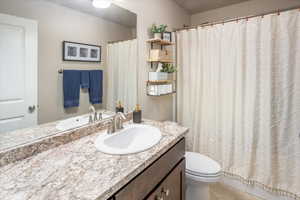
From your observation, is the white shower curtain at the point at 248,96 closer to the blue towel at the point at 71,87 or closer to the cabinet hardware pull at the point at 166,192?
the cabinet hardware pull at the point at 166,192

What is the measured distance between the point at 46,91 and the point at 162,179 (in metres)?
0.89

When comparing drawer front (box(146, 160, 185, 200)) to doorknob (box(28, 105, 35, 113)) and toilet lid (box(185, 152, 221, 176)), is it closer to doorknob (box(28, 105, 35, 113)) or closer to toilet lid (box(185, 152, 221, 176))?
toilet lid (box(185, 152, 221, 176))

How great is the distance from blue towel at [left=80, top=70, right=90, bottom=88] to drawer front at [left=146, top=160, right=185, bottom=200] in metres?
0.87

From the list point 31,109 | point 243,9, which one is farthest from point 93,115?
point 243,9

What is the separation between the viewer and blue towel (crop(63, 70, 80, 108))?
44.8 inches

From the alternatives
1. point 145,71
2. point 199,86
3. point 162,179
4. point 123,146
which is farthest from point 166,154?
point 199,86

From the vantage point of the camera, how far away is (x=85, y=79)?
1258 mm

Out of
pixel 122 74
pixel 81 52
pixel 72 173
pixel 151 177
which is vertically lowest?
pixel 151 177

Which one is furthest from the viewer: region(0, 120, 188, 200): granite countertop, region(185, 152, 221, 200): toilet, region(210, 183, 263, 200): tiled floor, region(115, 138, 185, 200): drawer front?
region(210, 183, 263, 200): tiled floor

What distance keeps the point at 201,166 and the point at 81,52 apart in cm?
138

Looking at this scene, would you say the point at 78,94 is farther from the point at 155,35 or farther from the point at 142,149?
the point at 155,35

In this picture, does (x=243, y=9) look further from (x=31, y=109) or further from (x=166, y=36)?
(x=31, y=109)

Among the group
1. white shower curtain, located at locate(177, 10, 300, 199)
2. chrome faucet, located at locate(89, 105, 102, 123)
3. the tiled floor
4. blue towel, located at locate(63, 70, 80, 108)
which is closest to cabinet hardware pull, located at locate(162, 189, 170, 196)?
chrome faucet, located at locate(89, 105, 102, 123)

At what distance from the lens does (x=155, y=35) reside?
1788 millimetres
